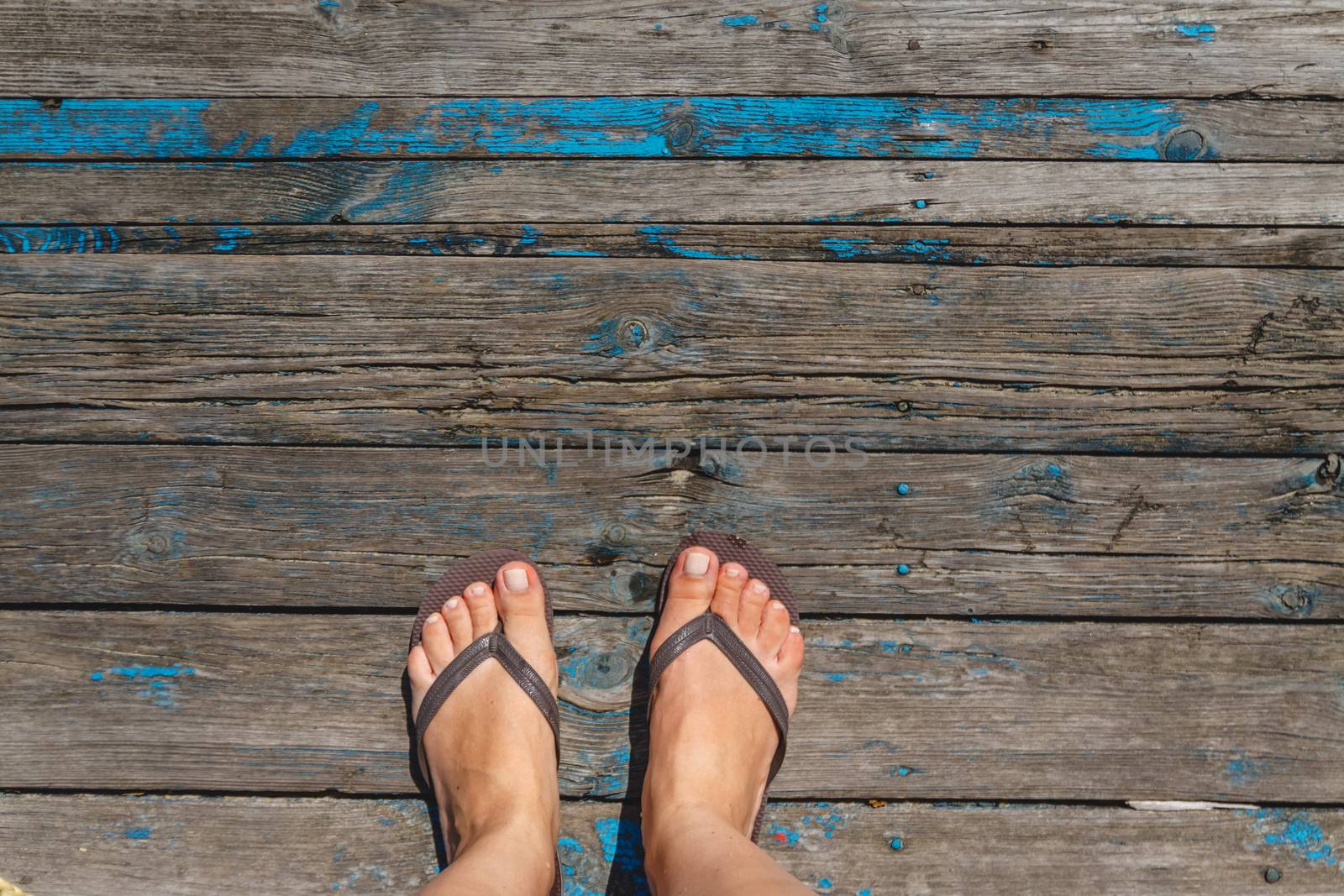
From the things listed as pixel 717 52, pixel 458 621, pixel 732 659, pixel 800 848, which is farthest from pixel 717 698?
pixel 717 52

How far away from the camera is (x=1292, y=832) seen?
1392 mm

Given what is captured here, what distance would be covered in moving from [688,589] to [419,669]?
0.51 m

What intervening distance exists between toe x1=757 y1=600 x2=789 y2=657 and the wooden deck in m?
0.06

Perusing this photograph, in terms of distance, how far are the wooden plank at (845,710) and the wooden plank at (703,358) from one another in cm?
37

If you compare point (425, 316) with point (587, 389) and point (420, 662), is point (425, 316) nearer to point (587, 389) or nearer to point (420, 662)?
point (587, 389)

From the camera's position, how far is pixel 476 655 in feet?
4.74

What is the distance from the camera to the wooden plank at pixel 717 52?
5.00ft

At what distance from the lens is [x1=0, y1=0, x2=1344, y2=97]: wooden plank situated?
1524mm

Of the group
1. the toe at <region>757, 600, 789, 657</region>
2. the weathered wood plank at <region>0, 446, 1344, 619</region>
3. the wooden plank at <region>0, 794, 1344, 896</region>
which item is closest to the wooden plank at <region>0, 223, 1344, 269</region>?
the weathered wood plank at <region>0, 446, 1344, 619</region>

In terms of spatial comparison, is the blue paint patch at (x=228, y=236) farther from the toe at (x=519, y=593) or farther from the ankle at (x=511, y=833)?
the ankle at (x=511, y=833)

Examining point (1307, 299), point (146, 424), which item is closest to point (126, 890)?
point (146, 424)

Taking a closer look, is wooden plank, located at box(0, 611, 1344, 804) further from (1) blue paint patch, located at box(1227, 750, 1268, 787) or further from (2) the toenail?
(2) the toenail

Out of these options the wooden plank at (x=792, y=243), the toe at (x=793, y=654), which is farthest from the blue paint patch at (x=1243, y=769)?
the wooden plank at (x=792, y=243)

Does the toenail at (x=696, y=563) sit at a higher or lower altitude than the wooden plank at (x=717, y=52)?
lower
